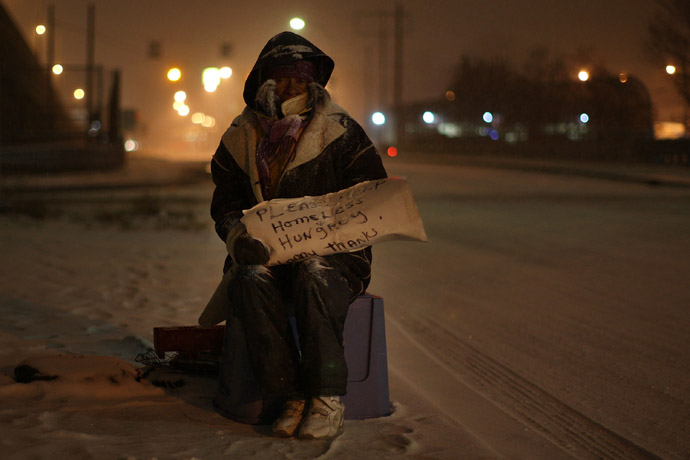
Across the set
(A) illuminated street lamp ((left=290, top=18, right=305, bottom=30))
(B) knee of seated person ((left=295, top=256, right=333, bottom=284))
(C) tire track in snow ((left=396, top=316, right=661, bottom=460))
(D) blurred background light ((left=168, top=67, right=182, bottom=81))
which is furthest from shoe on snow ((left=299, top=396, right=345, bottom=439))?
(D) blurred background light ((left=168, top=67, right=182, bottom=81))

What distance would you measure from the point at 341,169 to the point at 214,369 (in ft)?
4.60

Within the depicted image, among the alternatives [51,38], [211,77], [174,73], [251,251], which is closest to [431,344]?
[251,251]

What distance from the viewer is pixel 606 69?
61594 millimetres

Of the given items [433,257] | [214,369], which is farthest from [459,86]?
[214,369]

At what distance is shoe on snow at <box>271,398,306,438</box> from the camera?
14.0 ft

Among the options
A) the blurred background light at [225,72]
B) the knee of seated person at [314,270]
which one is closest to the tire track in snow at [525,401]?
the knee of seated person at [314,270]

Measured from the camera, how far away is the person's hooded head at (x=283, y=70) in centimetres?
473

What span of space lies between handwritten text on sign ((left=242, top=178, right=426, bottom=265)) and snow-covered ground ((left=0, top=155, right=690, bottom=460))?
33.0 inches

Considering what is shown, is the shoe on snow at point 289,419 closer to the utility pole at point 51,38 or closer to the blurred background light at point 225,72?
the blurred background light at point 225,72

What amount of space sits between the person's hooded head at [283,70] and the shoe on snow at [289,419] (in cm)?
138

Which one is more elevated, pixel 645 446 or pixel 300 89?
pixel 300 89

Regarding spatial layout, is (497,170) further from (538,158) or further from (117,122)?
(117,122)

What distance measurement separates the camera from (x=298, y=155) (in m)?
4.61

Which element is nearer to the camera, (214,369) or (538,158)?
(214,369)
